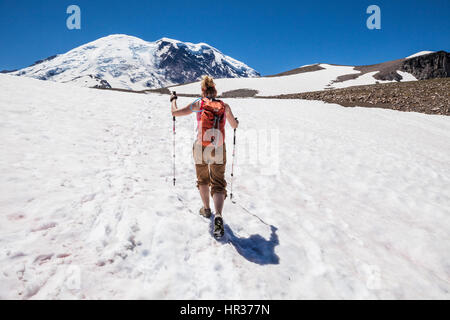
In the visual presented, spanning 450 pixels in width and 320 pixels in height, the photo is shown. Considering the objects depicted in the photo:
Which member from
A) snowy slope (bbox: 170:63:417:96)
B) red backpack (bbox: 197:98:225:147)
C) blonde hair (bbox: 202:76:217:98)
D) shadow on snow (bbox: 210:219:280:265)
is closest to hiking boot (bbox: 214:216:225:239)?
shadow on snow (bbox: 210:219:280:265)

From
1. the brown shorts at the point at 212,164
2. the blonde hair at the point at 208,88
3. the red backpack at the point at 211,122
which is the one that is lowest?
the brown shorts at the point at 212,164

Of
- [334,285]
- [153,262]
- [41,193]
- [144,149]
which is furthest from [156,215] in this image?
[144,149]

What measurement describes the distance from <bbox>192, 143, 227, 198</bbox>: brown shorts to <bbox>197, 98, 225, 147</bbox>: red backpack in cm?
14

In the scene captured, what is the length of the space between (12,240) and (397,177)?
1110 cm

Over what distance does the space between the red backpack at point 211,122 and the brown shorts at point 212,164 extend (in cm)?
14

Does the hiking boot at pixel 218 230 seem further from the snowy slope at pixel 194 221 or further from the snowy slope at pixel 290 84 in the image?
the snowy slope at pixel 290 84

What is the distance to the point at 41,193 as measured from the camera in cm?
441

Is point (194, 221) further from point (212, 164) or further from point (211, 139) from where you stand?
point (211, 139)

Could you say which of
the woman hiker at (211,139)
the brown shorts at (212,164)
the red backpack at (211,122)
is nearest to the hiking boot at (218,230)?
the woman hiker at (211,139)

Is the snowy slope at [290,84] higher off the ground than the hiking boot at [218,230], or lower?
higher

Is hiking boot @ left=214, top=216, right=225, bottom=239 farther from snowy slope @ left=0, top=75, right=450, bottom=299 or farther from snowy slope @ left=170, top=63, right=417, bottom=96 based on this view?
snowy slope @ left=170, top=63, right=417, bottom=96

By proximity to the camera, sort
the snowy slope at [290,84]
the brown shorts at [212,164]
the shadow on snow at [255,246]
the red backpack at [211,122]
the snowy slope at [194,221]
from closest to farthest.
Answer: the snowy slope at [194,221]
the shadow on snow at [255,246]
the red backpack at [211,122]
the brown shorts at [212,164]
the snowy slope at [290,84]

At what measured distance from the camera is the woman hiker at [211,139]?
162 inches

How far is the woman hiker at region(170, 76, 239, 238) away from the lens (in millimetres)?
4105
